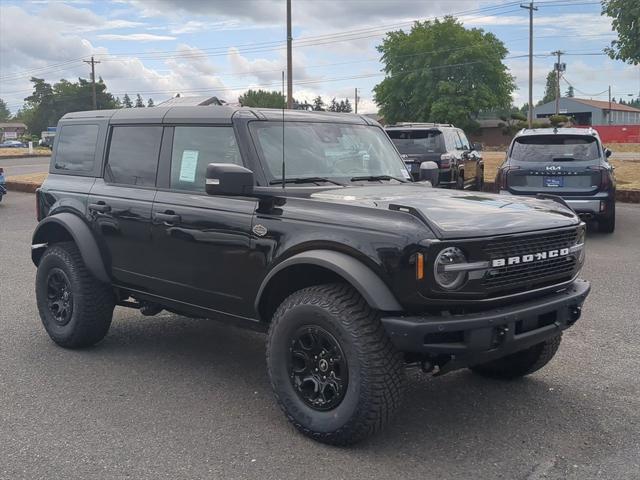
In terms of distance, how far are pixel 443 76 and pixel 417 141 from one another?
53.3 metres

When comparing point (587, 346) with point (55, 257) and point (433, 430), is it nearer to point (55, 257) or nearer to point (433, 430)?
point (433, 430)

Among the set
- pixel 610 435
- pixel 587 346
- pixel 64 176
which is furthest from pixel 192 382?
pixel 587 346

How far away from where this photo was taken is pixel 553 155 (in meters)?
11.1

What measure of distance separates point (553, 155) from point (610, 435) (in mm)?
7848

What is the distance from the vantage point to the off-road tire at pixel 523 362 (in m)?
4.62

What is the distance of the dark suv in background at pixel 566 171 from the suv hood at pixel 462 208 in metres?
6.51

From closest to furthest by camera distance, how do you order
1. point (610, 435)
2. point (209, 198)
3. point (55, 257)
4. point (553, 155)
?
point (610, 435)
point (209, 198)
point (55, 257)
point (553, 155)

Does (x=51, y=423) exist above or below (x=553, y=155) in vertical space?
below

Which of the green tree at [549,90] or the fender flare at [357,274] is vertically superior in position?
the green tree at [549,90]

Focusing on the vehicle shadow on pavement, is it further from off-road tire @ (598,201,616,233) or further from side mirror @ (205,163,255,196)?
off-road tire @ (598,201,616,233)

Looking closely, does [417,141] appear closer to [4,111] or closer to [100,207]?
[100,207]

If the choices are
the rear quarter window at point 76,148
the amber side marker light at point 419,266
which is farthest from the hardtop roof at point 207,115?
the amber side marker light at point 419,266

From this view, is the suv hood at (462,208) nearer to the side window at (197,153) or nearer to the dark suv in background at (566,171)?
the side window at (197,153)

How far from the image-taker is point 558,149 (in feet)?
36.7
